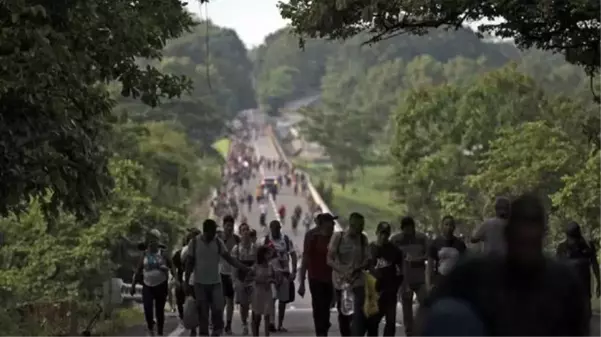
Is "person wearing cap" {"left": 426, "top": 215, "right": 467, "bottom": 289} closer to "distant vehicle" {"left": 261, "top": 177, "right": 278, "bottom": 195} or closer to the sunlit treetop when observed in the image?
the sunlit treetop

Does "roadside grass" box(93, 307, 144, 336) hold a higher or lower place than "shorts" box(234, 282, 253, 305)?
lower

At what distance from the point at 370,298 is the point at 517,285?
22.5 ft

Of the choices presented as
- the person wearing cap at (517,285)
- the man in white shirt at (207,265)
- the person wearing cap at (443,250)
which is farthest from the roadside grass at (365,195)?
the person wearing cap at (517,285)

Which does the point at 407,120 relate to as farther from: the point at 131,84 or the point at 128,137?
the point at 131,84

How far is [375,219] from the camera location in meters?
84.0

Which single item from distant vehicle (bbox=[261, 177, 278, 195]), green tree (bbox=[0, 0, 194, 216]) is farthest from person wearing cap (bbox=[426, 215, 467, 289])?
distant vehicle (bbox=[261, 177, 278, 195])

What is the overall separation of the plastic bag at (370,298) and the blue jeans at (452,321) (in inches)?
273

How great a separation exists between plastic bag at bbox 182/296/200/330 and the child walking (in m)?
0.95

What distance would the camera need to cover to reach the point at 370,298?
11.4m

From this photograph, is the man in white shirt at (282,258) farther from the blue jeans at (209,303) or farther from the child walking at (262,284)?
the blue jeans at (209,303)

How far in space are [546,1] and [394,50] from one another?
135 meters

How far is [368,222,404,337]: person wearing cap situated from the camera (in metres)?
12.0

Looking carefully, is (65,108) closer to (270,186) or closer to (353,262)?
(353,262)

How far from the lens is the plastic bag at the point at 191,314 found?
12.4 meters
